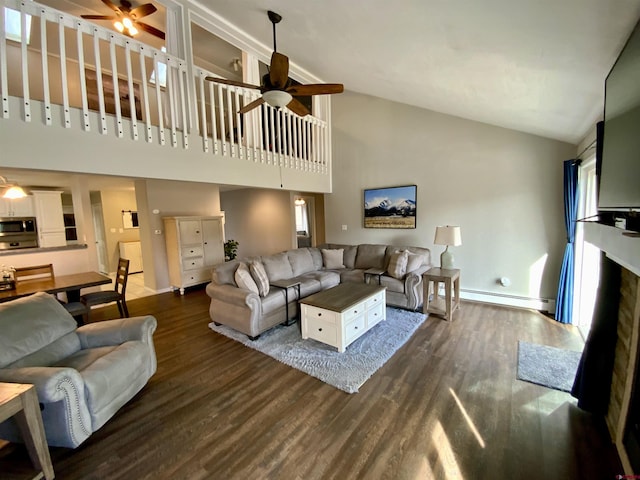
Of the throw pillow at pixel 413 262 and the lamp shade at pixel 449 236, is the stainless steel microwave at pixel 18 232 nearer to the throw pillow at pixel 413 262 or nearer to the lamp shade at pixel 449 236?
the throw pillow at pixel 413 262

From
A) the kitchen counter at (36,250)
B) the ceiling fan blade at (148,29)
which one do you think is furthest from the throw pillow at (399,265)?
the kitchen counter at (36,250)

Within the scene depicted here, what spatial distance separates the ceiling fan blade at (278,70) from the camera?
232 centimetres

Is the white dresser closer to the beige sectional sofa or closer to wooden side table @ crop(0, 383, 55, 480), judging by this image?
the beige sectional sofa

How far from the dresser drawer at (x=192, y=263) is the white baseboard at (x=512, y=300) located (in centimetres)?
511

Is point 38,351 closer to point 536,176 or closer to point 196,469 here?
point 196,469

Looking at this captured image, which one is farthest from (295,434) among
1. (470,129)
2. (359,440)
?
(470,129)

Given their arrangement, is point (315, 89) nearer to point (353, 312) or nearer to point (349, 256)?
point (353, 312)

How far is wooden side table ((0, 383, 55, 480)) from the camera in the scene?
4.99 ft

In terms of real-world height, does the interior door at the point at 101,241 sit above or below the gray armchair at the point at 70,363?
above

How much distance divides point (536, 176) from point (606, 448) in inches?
134

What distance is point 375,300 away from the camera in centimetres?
361

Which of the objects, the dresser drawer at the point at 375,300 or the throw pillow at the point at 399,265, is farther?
the throw pillow at the point at 399,265

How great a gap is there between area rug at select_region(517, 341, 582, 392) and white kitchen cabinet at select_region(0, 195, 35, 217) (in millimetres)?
8005

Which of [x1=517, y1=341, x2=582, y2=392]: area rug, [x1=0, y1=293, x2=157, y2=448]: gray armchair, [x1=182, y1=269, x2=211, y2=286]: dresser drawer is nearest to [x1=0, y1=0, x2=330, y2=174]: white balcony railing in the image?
[x1=0, y1=293, x2=157, y2=448]: gray armchair
